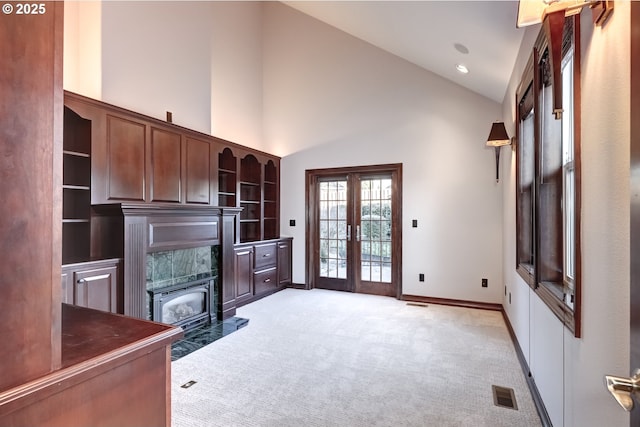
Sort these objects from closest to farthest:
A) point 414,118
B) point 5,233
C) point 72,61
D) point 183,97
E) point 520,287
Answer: point 5,233
point 520,287
point 72,61
point 183,97
point 414,118

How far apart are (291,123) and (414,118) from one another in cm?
211

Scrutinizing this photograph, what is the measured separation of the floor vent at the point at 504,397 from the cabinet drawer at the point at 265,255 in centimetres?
338

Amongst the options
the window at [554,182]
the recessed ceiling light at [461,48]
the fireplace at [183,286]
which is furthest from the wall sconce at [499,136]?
the fireplace at [183,286]

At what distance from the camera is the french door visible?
5097mm

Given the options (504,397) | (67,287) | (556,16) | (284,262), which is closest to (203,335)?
(67,287)

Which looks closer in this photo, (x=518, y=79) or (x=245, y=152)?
(x=518, y=79)

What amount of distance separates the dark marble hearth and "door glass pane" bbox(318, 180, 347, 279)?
1.97 m

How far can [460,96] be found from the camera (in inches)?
179

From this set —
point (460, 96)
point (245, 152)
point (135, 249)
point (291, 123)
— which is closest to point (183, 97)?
point (245, 152)

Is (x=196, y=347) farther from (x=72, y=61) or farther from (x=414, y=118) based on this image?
(x=414, y=118)

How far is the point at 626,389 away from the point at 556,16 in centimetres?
127

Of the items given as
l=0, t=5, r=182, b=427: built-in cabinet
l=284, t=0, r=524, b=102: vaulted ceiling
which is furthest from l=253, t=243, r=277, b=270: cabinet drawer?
l=0, t=5, r=182, b=427: built-in cabinet

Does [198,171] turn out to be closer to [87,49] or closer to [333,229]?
[87,49]

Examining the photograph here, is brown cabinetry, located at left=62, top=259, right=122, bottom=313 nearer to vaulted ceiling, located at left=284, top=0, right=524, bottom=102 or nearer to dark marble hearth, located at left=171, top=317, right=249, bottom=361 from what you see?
dark marble hearth, located at left=171, top=317, right=249, bottom=361
